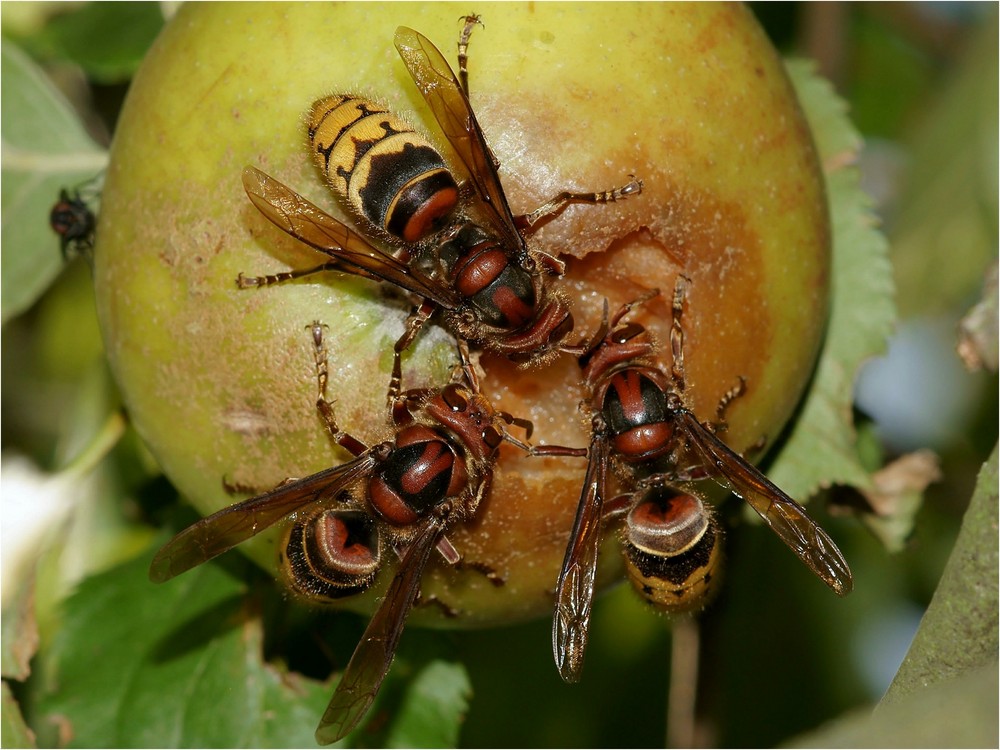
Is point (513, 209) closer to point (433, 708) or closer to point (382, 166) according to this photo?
point (382, 166)

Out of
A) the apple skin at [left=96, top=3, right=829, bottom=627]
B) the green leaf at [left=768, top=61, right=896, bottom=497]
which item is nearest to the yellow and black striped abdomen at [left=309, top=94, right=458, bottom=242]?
the apple skin at [left=96, top=3, right=829, bottom=627]

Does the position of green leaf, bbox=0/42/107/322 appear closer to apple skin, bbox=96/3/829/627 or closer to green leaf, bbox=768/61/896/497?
apple skin, bbox=96/3/829/627

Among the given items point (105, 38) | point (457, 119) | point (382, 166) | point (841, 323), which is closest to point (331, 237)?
point (382, 166)

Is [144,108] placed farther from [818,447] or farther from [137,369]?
[818,447]

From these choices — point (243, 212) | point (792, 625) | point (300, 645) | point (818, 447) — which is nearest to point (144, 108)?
point (243, 212)

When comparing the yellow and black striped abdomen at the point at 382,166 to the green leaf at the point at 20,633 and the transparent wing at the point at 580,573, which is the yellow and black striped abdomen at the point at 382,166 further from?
the green leaf at the point at 20,633
